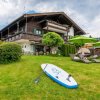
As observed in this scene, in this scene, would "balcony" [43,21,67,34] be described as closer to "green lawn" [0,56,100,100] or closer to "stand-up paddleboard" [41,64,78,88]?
"stand-up paddleboard" [41,64,78,88]

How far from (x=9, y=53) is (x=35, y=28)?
18.3 metres

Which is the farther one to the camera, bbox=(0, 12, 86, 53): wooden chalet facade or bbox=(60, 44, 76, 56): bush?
bbox=(0, 12, 86, 53): wooden chalet facade

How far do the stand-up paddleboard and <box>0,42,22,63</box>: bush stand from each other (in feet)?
12.3

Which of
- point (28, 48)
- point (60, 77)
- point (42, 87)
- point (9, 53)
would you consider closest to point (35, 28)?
point (28, 48)

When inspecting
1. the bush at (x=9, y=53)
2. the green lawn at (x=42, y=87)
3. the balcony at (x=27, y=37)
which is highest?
the balcony at (x=27, y=37)

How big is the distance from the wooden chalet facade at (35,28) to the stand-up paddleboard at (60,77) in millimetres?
16785

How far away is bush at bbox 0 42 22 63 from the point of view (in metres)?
15.5

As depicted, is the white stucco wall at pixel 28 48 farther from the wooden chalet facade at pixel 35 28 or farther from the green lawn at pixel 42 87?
the green lawn at pixel 42 87

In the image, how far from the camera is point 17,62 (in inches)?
620

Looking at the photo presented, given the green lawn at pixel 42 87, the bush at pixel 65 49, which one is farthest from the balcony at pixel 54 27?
the green lawn at pixel 42 87

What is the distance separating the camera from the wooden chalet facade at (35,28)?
29.7 m

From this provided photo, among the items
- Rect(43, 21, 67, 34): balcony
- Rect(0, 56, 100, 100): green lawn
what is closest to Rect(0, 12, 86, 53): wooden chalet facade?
Rect(43, 21, 67, 34): balcony

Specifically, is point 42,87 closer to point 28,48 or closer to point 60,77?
point 60,77

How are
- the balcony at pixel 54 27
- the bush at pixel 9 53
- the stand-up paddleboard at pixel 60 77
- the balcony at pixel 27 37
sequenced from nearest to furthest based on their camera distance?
the stand-up paddleboard at pixel 60 77 → the bush at pixel 9 53 → the balcony at pixel 27 37 → the balcony at pixel 54 27
